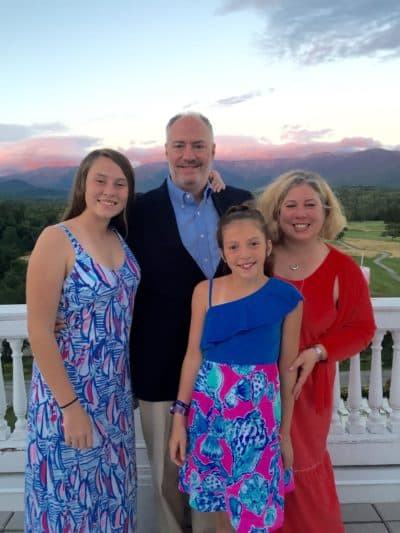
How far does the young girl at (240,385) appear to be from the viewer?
1234mm

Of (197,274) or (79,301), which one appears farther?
(197,274)

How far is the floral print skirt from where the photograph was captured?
4.04 feet

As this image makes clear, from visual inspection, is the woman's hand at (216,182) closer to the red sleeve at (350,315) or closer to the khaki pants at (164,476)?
the red sleeve at (350,315)

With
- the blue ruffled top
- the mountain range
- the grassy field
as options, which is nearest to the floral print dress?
the blue ruffled top

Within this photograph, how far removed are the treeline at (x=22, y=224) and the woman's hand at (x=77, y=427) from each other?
3.69 m

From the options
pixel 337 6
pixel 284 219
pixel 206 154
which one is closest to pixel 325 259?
pixel 284 219

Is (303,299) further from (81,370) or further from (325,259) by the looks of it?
(81,370)

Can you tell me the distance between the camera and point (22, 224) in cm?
714

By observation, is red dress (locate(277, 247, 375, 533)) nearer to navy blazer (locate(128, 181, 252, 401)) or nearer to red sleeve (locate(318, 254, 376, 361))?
red sleeve (locate(318, 254, 376, 361))

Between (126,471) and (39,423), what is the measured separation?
363mm

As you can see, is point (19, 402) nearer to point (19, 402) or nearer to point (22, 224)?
point (19, 402)

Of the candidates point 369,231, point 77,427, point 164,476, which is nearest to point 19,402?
point 164,476

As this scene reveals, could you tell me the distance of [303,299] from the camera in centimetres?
130

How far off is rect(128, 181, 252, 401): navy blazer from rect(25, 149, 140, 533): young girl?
4.7 inches
